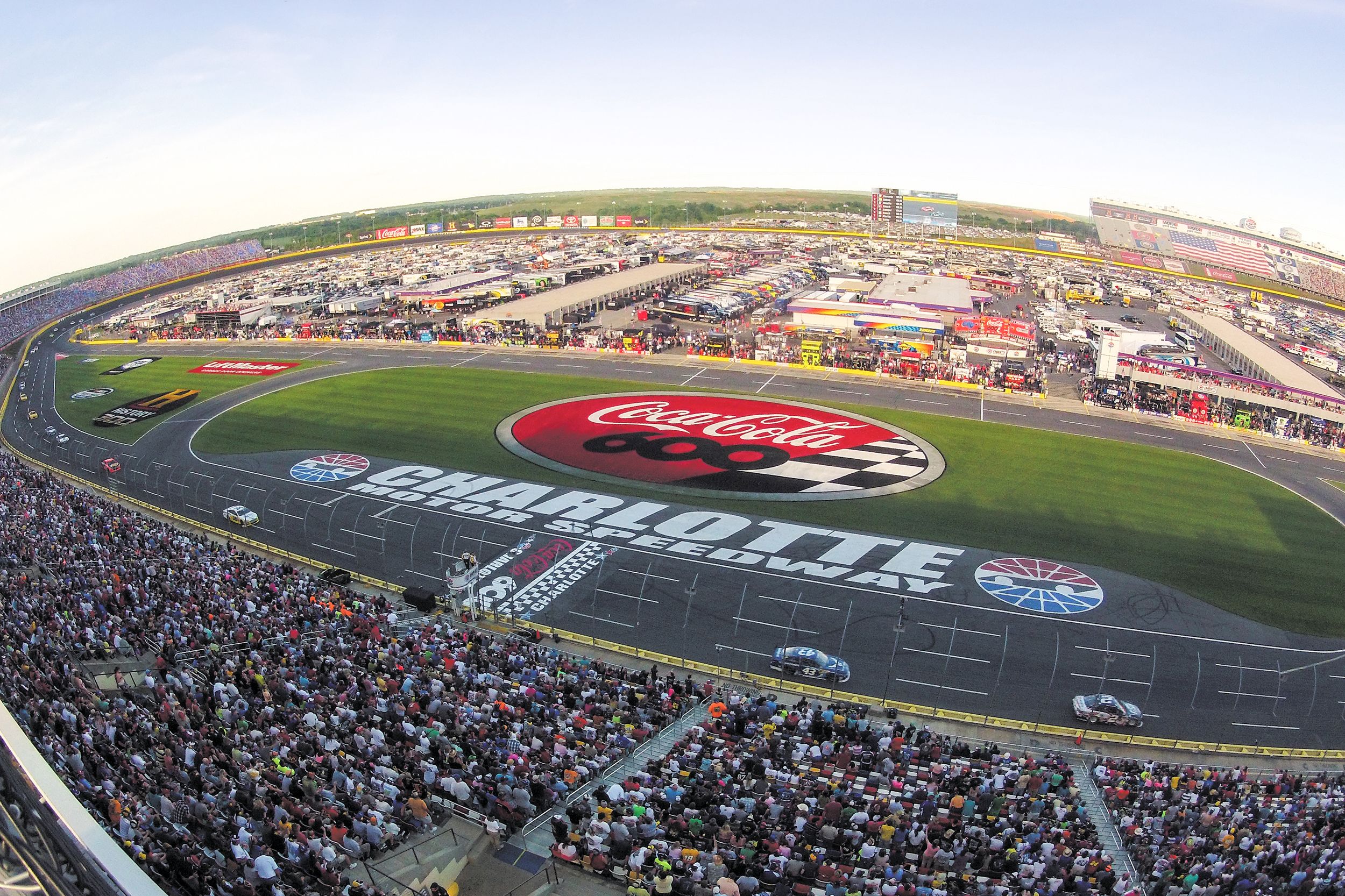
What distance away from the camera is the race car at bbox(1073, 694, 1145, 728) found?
2623 centimetres

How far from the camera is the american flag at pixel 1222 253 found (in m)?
149

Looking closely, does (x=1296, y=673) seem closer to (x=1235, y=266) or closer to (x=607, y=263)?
(x=607, y=263)

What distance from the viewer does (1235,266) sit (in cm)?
15238

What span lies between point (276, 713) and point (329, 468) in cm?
3025

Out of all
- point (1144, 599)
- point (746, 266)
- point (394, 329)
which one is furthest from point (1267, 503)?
point (746, 266)

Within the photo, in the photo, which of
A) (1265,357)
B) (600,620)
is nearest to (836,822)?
(600,620)

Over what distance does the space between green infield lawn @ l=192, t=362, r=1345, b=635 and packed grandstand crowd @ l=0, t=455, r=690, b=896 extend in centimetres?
1921

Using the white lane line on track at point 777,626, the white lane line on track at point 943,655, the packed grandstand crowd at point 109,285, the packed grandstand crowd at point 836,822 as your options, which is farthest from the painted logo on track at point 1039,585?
the packed grandstand crowd at point 109,285

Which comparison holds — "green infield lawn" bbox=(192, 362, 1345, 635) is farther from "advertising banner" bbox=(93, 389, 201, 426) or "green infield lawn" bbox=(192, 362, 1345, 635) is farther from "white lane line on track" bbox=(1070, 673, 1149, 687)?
"white lane line on track" bbox=(1070, 673, 1149, 687)

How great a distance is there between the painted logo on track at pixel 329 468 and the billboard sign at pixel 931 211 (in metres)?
157

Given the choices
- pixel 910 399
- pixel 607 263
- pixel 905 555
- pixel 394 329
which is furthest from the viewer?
pixel 607 263

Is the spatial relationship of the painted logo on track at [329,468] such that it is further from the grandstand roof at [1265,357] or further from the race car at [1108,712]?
the grandstand roof at [1265,357]

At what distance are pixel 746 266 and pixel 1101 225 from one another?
10195cm

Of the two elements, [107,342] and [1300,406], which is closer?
[1300,406]
